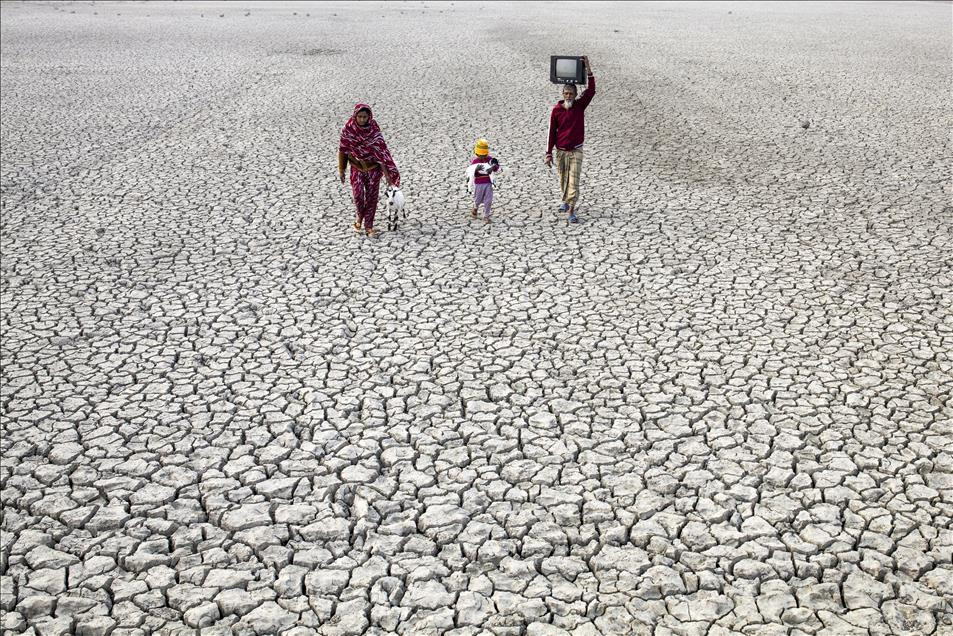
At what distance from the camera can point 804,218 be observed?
1002cm

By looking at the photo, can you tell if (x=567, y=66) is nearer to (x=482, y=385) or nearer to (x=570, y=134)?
(x=570, y=134)

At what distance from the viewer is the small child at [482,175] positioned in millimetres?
9664

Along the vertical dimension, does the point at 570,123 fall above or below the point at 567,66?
below

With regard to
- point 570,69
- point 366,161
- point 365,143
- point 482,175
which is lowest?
point 482,175

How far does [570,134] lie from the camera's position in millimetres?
9586

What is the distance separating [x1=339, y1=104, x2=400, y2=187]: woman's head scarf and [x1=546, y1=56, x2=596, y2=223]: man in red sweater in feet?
6.12

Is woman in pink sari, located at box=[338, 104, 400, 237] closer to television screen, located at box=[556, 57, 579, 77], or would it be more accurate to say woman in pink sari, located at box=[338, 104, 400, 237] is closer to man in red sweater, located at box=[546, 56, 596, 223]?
man in red sweater, located at box=[546, 56, 596, 223]

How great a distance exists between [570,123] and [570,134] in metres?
0.13

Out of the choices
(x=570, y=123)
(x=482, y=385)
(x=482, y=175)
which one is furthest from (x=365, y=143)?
(x=482, y=385)

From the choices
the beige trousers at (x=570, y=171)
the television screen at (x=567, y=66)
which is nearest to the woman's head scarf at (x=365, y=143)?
the beige trousers at (x=570, y=171)

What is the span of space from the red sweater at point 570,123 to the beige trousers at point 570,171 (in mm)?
120

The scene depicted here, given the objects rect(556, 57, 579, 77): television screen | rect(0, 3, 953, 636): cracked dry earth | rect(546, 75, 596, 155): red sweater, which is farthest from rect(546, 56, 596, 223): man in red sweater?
rect(0, 3, 953, 636): cracked dry earth

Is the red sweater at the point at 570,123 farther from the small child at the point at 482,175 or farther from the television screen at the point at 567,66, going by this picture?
the small child at the point at 482,175

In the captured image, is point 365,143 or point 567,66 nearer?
point 567,66
